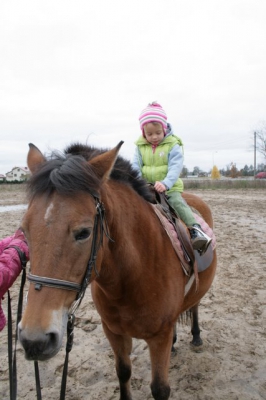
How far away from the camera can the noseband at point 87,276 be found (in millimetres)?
1436

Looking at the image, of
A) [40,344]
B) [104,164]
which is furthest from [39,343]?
[104,164]

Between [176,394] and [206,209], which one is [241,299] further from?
[176,394]

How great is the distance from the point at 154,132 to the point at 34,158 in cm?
164

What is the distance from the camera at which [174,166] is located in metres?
3.03

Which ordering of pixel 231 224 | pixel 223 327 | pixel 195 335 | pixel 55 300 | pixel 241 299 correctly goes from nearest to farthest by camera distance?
pixel 55 300
pixel 195 335
pixel 223 327
pixel 241 299
pixel 231 224

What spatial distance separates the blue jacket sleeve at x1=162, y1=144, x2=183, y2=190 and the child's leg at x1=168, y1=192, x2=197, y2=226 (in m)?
0.25

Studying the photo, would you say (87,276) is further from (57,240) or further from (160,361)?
(160,361)

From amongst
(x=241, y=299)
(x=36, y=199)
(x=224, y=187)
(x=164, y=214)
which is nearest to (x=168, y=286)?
(x=164, y=214)

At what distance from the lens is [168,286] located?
2342 mm

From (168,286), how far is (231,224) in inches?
338

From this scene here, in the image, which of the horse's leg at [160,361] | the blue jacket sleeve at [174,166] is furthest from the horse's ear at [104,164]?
the horse's leg at [160,361]

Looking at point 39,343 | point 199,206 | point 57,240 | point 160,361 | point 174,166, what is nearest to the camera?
point 39,343

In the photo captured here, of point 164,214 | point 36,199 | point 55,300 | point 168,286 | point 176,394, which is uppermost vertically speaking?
point 36,199

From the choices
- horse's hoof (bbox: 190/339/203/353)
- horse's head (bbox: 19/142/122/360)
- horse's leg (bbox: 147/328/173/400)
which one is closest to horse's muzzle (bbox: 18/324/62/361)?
horse's head (bbox: 19/142/122/360)
